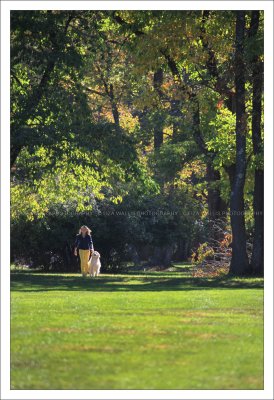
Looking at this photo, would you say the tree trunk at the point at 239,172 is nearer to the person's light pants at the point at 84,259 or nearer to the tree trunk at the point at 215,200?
the person's light pants at the point at 84,259

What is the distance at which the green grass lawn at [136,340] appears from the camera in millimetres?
12086

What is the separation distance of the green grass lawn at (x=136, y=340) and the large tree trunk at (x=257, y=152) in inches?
336

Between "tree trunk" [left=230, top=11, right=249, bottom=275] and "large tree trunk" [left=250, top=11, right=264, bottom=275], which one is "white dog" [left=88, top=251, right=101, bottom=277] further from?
"large tree trunk" [left=250, top=11, right=264, bottom=275]

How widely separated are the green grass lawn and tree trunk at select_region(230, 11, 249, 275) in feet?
28.7

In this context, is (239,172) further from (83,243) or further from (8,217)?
(8,217)

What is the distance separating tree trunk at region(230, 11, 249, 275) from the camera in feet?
108

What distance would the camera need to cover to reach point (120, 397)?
11383 mm

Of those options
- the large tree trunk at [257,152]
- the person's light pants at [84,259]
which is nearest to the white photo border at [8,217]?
the large tree trunk at [257,152]

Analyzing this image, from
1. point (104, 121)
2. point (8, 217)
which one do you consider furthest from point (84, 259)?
point (8, 217)

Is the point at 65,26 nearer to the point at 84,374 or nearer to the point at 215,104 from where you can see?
the point at 215,104

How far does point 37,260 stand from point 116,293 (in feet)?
65.4

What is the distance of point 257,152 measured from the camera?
3397 cm

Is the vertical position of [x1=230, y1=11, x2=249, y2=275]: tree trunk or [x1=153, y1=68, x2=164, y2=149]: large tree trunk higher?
[x1=153, y1=68, x2=164, y2=149]: large tree trunk

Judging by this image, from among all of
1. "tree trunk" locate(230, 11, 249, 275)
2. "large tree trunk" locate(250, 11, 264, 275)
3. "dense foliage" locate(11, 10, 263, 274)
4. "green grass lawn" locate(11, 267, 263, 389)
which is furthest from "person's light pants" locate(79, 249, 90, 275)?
"green grass lawn" locate(11, 267, 263, 389)
